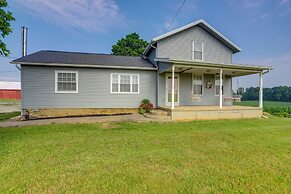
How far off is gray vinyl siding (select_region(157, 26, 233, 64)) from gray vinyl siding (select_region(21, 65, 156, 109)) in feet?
7.52

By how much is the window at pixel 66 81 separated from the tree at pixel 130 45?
21.0 m

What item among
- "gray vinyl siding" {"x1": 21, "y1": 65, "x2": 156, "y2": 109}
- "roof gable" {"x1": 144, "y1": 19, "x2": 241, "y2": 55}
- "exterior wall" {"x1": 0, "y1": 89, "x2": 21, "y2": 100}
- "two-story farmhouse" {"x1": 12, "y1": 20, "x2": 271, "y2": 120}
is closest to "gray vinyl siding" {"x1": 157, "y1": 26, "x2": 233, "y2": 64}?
"two-story farmhouse" {"x1": 12, "y1": 20, "x2": 271, "y2": 120}

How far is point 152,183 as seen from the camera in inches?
126

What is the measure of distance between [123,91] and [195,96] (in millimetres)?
5737

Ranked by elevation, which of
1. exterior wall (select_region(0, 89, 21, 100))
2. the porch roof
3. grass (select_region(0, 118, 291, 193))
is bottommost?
grass (select_region(0, 118, 291, 193))

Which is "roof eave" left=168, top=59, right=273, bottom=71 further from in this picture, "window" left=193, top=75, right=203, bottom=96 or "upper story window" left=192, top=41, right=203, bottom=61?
"upper story window" left=192, top=41, right=203, bottom=61

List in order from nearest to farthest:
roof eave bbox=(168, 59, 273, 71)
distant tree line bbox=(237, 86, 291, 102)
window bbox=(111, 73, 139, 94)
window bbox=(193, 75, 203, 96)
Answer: roof eave bbox=(168, 59, 273, 71)
window bbox=(111, 73, 139, 94)
window bbox=(193, 75, 203, 96)
distant tree line bbox=(237, 86, 291, 102)

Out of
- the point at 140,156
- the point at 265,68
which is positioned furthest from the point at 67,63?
the point at 265,68

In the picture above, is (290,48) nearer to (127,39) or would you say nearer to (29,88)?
(127,39)

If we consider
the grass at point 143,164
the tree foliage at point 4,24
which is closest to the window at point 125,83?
the grass at point 143,164

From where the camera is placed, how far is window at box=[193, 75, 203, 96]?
13.9 meters

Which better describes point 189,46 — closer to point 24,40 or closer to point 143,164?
point 143,164

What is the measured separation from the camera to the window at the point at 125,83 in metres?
12.2

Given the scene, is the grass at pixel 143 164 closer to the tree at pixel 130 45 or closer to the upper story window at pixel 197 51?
the upper story window at pixel 197 51
